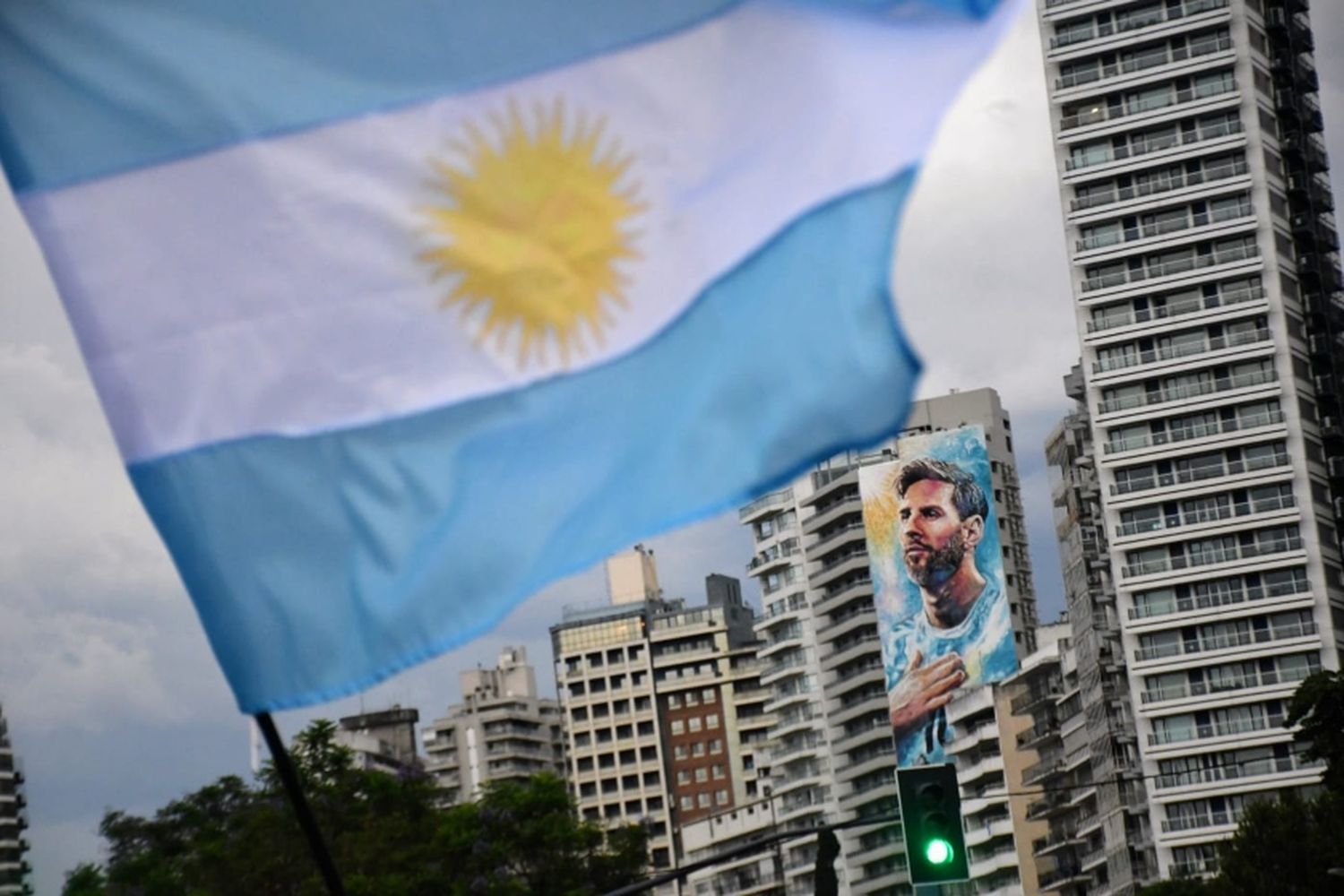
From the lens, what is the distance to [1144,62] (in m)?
114

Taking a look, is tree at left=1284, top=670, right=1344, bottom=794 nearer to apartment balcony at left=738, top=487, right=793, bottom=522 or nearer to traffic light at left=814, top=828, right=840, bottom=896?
traffic light at left=814, top=828, right=840, bottom=896

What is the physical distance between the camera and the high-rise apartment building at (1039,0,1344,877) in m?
105

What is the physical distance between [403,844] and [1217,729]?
47468 mm

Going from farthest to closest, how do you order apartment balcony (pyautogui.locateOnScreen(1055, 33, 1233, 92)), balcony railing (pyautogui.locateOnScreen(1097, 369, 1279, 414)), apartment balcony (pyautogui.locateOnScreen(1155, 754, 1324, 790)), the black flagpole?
apartment balcony (pyautogui.locateOnScreen(1055, 33, 1233, 92)), balcony railing (pyautogui.locateOnScreen(1097, 369, 1279, 414)), apartment balcony (pyautogui.locateOnScreen(1155, 754, 1324, 790)), the black flagpole

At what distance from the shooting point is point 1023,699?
131 m


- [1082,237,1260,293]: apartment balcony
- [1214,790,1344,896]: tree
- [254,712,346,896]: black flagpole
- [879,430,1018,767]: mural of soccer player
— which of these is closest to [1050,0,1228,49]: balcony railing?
[1082,237,1260,293]: apartment balcony

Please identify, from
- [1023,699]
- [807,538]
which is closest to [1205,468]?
[1023,699]

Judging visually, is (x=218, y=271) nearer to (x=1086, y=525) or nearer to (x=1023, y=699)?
(x=1086, y=525)

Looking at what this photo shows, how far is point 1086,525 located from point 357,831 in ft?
189

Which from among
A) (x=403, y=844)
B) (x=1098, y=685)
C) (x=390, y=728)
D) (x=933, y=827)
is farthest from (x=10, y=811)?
(x=933, y=827)

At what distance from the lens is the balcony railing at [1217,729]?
103875mm

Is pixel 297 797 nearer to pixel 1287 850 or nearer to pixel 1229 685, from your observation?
pixel 1287 850

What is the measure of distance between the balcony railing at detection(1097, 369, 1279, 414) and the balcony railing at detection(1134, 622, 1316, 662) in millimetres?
10543

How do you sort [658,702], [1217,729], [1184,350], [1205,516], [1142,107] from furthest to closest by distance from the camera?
[658,702], [1142,107], [1184,350], [1205,516], [1217,729]
